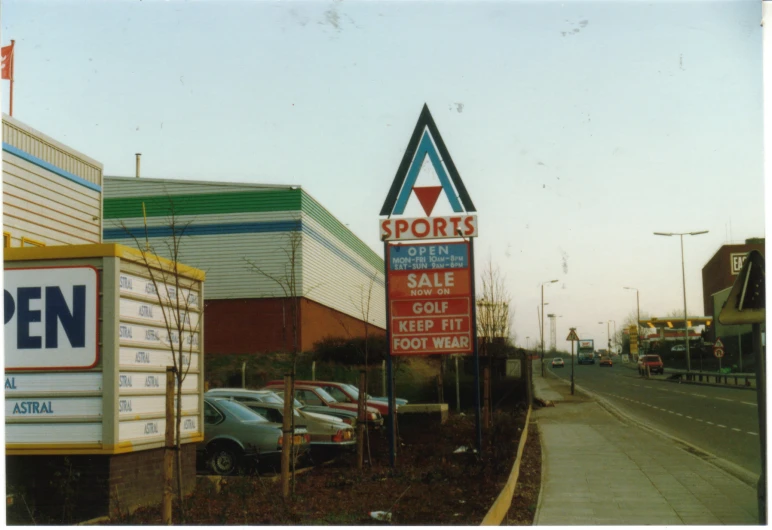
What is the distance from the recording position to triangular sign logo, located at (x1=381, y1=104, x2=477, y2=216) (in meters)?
10.2

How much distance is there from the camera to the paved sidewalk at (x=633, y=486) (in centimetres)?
845

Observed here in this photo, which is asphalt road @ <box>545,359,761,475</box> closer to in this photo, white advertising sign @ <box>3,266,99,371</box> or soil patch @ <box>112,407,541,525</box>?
soil patch @ <box>112,407,541,525</box>

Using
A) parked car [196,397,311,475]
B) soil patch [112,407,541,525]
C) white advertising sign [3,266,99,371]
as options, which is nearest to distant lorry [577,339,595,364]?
soil patch [112,407,541,525]

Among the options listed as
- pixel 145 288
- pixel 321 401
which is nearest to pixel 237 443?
pixel 145 288

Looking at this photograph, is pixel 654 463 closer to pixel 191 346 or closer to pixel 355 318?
pixel 191 346

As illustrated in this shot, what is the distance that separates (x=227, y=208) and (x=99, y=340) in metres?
24.2

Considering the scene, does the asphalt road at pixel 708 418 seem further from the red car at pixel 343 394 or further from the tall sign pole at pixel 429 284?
the red car at pixel 343 394

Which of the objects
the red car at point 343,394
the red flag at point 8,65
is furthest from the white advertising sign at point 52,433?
the red car at point 343,394

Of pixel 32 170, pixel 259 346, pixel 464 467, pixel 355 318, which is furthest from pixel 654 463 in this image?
pixel 355 318

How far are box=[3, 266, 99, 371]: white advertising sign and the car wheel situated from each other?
4254 millimetres

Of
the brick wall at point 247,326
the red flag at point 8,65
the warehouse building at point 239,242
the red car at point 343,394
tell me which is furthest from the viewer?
the brick wall at point 247,326

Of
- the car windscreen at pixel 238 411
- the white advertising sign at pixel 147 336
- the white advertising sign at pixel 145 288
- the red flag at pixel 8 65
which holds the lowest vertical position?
the car windscreen at pixel 238 411

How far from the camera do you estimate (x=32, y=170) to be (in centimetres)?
1221

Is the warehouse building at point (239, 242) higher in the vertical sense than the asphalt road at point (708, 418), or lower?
higher
